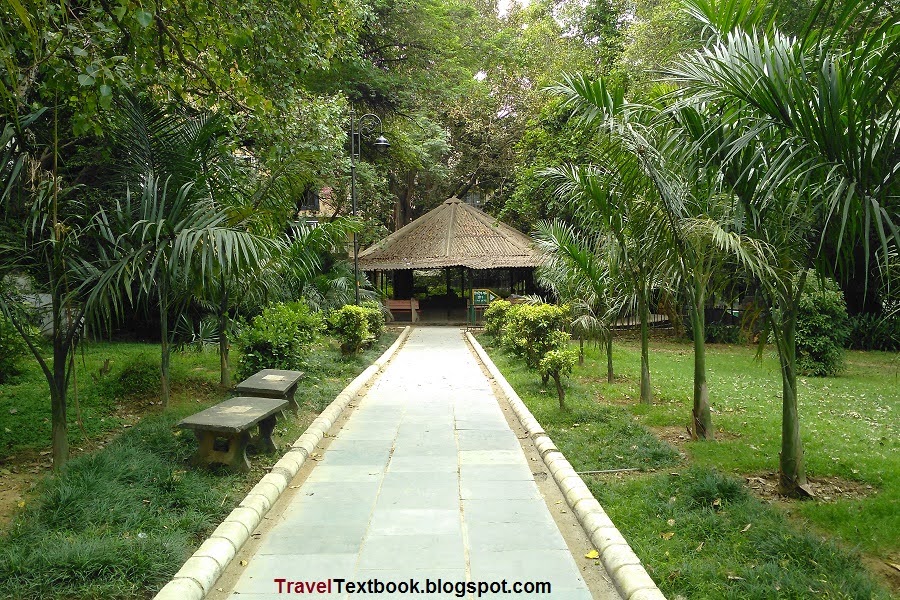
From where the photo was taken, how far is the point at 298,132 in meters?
9.59

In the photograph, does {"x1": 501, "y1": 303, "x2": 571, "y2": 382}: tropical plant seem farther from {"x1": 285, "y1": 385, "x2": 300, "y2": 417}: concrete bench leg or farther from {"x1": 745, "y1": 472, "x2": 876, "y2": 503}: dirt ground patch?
{"x1": 745, "y1": 472, "x2": 876, "y2": 503}: dirt ground patch

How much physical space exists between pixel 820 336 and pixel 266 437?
11028mm

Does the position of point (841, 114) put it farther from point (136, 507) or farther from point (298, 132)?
point (298, 132)

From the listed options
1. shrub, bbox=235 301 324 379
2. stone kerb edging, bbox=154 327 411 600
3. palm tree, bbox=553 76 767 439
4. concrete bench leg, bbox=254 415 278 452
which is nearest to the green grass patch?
shrub, bbox=235 301 324 379

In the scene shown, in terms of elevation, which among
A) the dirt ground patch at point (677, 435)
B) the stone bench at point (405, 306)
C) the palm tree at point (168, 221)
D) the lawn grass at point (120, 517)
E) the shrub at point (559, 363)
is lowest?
the dirt ground patch at point (677, 435)

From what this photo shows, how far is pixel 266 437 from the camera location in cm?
586

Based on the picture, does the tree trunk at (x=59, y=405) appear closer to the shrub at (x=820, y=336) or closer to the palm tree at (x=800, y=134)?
the palm tree at (x=800, y=134)

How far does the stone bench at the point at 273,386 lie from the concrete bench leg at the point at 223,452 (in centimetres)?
139

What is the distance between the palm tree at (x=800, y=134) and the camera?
10.0 ft

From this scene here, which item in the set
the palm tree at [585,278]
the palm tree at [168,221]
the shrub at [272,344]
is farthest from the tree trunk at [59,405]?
the palm tree at [585,278]

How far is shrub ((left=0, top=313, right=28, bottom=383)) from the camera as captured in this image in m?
8.68

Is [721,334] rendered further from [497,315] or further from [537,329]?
[537,329]

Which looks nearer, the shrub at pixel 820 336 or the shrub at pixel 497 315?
the shrub at pixel 820 336

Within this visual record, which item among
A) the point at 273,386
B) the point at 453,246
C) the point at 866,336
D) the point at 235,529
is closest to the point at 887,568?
the point at 235,529
